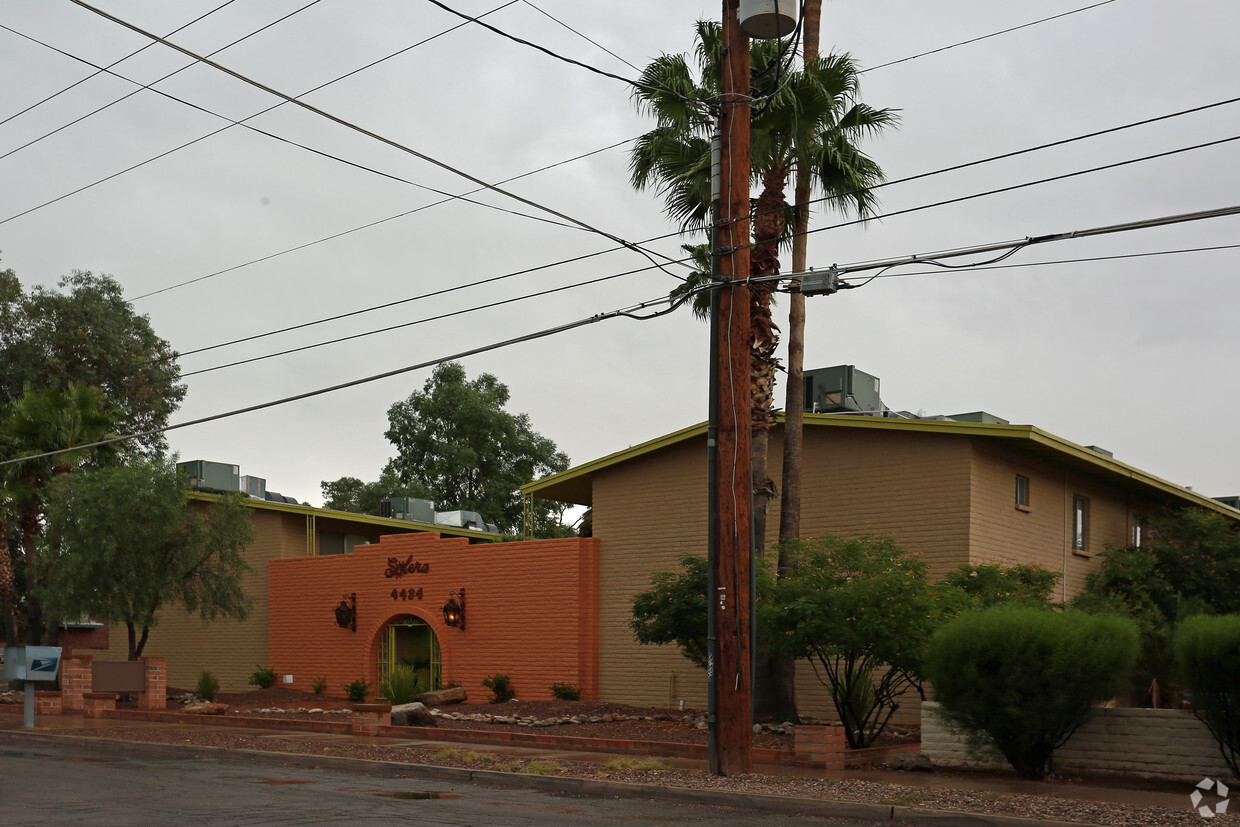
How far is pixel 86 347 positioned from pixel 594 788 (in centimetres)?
3698

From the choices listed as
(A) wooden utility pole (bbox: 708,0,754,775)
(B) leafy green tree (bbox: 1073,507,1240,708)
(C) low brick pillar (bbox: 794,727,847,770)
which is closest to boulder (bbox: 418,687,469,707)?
(C) low brick pillar (bbox: 794,727,847,770)

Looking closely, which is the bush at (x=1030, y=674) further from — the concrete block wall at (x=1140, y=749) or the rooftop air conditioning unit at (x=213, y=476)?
the rooftop air conditioning unit at (x=213, y=476)

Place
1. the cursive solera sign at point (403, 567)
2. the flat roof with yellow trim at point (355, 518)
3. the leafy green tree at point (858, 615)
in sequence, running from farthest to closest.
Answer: the flat roof with yellow trim at point (355, 518)
the cursive solera sign at point (403, 567)
the leafy green tree at point (858, 615)

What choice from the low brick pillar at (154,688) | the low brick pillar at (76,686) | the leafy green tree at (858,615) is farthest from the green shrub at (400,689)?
the leafy green tree at (858,615)

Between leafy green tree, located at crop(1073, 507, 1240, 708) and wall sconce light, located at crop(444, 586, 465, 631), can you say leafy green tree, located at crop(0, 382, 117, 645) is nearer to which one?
wall sconce light, located at crop(444, 586, 465, 631)

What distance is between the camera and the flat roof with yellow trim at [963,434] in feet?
73.7

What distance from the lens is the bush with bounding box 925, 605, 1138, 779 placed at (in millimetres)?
14633

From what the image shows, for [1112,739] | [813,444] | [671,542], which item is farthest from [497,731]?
[1112,739]

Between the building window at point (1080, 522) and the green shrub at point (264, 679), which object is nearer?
the building window at point (1080, 522)

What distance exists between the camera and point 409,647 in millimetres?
32750

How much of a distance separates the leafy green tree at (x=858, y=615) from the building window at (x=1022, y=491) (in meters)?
6.78

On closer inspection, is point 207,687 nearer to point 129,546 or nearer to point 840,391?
point 129,546

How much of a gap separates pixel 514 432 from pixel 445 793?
4638 centimetres

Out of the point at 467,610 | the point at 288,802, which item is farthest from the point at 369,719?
the point at 288,802
